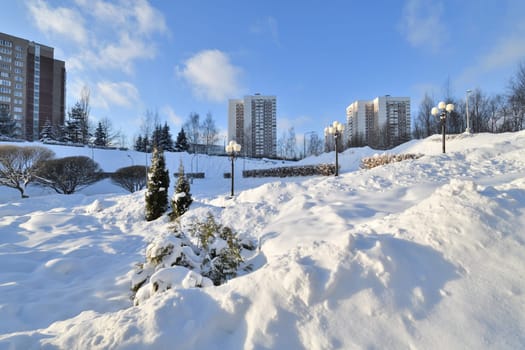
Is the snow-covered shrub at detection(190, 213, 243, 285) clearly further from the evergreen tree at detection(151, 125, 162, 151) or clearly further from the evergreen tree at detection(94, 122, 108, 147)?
the evergreen tree at detection(94, 122, 108, 147)

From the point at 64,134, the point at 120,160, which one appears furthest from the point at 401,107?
the point at 64,134

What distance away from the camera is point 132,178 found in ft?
65.0

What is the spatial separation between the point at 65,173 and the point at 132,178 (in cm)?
457

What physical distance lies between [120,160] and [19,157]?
10738mm

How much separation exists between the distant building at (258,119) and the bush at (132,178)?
1242 inches

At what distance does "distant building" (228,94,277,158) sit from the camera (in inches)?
2010

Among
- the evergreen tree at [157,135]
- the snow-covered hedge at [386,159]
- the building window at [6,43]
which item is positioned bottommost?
the snow-covered hedge at [386,159]

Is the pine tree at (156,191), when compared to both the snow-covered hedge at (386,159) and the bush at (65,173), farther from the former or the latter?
the bush at (65,173)

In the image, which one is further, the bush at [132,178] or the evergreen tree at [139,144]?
the evergreen tree at [139,144]

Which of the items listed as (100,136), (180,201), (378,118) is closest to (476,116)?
(378,118)

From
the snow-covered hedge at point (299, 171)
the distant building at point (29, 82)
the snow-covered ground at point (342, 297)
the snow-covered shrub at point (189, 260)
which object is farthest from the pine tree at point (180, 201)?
the distant building at point (29, 82)

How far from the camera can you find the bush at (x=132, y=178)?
19.8m

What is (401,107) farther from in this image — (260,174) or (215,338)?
(215,338)

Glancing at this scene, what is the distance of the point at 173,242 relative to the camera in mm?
3822
